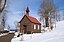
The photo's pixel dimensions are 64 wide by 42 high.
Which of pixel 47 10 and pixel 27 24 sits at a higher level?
pixel 47 10

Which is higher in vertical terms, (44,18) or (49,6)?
(49,6)

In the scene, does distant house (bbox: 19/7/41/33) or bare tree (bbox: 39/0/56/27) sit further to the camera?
bare tree (bbox: 39/0/56/27)

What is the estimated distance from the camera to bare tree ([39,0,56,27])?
1896 inches

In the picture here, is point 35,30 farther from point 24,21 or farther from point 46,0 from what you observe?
point 46,0

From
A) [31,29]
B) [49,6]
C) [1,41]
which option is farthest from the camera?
[49,6]

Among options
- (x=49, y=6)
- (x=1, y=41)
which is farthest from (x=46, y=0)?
(x=1, y=41)

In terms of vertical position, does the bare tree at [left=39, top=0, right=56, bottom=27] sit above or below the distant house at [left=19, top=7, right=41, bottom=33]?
above

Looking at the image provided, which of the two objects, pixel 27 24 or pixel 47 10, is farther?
pixel 47 10

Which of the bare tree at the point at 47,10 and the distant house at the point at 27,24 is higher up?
the bare tree at the point at 47,10

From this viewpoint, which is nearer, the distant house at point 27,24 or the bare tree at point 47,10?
the distant house at point 27,24

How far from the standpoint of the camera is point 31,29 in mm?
41188

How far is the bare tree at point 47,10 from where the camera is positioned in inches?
1896

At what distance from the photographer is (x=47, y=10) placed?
4953 centimetres

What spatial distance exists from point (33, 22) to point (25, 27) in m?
2.35
